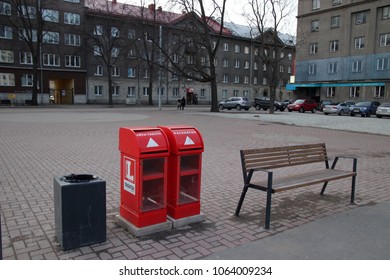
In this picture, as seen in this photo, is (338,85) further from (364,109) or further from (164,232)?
(164,232)

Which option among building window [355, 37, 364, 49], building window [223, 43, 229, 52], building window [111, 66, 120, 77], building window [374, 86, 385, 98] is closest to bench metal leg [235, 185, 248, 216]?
building window [374, 86, 385, 98]

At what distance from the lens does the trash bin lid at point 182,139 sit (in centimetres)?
439

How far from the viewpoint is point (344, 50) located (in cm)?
4981

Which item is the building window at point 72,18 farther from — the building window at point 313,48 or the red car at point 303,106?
the building window at point 313,48

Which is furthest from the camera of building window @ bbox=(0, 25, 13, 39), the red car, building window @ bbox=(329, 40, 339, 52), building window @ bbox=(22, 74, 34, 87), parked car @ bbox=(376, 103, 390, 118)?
building window @ bbox=(329, 40, 339, 52)

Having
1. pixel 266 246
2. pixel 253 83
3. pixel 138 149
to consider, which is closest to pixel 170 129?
pixel 138 149

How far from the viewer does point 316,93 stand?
181 feet

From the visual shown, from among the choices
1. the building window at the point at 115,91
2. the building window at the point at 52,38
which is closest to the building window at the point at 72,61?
the building window at the point at 52,38

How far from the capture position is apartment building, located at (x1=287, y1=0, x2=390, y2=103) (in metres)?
45.9

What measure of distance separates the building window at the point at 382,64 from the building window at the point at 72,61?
4103cm

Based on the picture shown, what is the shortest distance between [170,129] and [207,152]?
20.3 ft

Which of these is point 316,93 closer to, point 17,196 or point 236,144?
point 236,144

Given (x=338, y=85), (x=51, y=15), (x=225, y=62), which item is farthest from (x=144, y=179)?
(x=225, y=62)

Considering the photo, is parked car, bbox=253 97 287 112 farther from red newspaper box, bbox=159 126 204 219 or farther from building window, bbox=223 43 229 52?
red newspaper box, bbox=159 126 204 219
